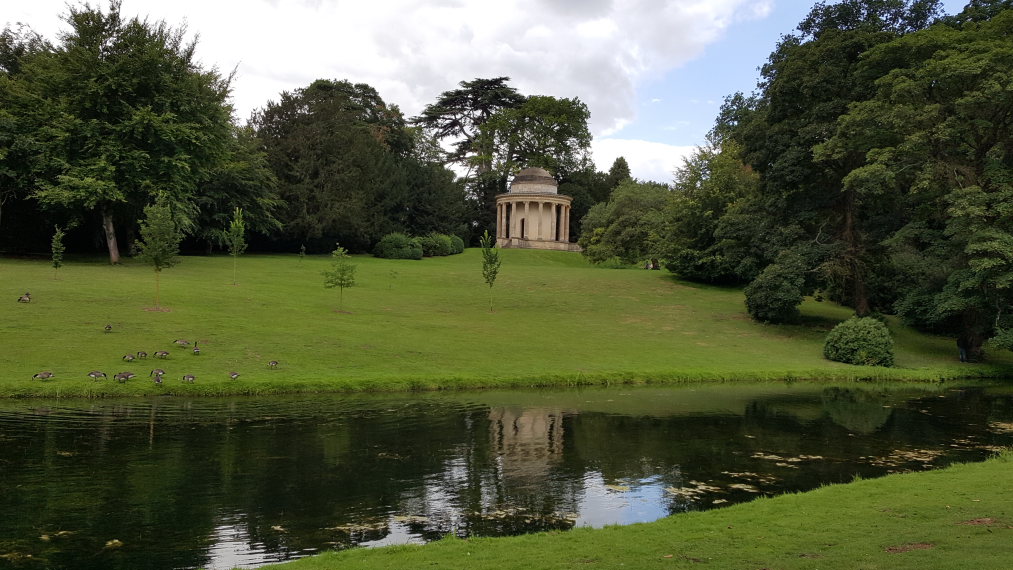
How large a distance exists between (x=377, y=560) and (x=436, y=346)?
21.6 meters

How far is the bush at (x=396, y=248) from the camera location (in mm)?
65562

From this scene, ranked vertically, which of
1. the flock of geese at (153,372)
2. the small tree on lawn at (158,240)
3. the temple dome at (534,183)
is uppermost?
the temple dome at (534,183)

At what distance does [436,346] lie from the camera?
29828 mm

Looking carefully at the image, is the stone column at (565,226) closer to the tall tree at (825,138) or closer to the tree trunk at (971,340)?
the tall tree at (825,138)

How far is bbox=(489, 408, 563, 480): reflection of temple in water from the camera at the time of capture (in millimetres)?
14234

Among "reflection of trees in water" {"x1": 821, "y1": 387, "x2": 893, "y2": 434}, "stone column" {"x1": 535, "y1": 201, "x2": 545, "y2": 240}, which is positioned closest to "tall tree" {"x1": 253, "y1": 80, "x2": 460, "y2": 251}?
"stone column" {"x1": 535, "y1": 201, "x2": 545, "y2": 240}

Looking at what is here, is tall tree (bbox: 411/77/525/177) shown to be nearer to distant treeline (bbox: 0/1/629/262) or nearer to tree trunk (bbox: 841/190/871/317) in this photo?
distant treeline (bbox: 0/1/629/262)

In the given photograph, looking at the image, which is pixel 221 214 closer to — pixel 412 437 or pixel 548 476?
pixel 412 437

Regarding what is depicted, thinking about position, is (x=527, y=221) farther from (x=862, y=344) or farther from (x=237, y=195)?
(x=862, y=344)

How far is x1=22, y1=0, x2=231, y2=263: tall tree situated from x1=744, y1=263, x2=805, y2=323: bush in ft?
116

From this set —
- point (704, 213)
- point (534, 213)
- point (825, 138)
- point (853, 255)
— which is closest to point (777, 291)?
point (853, 255)

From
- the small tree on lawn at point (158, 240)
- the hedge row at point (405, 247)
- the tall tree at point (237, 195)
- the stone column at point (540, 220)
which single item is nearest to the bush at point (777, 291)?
the small tree on lawn at point (158, 240)

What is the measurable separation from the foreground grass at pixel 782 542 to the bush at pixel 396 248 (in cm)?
5658

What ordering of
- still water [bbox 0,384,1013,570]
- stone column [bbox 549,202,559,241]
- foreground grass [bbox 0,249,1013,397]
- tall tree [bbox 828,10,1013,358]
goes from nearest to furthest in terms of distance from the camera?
1. still water [bbox 0,384,1013,570]
2. foreground grass [bbox 0,249,1013,397]
3. tall tree [bbox 828,10,1013,358]
4. stone column [bbox 549,202,559,241]
